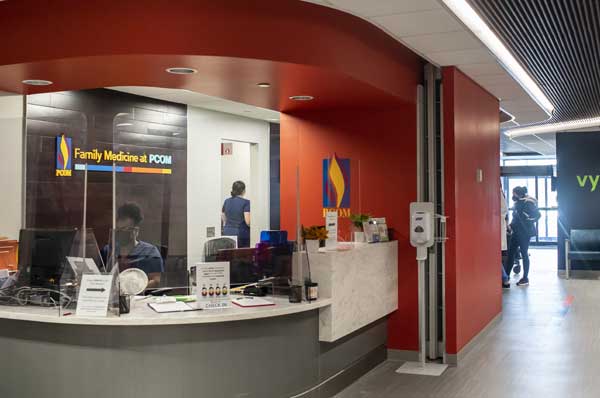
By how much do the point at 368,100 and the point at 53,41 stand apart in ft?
9.41

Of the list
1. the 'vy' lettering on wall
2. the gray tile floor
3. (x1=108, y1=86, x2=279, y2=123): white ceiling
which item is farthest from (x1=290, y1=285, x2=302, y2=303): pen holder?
the 'vy' lettering on wall

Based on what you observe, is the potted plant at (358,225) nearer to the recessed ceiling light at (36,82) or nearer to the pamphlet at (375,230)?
the pamphlet at (375,230)

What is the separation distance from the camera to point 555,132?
1440 centimetres

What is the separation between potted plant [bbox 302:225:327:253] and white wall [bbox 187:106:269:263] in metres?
0.54

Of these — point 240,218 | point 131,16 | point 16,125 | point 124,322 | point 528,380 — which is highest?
point 131,16

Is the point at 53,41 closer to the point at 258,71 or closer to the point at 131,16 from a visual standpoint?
the point at 131,16

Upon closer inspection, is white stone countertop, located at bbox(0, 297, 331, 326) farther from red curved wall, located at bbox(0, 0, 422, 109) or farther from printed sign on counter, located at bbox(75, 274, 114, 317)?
red curved wall, located at bbox(0, 0, 422, 109)

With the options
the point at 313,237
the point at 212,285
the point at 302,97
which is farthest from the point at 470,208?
the point at 212,285

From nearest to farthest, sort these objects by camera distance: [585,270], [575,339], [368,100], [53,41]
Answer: [53,41] < [368,100] < [575,339] < [585,270]

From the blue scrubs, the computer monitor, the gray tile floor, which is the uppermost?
the blue scrubs

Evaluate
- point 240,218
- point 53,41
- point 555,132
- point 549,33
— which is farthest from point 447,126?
point 555,132

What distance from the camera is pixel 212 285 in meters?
4.67

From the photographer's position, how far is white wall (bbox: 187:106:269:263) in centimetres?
536

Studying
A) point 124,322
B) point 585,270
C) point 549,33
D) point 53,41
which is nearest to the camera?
point 124,322
